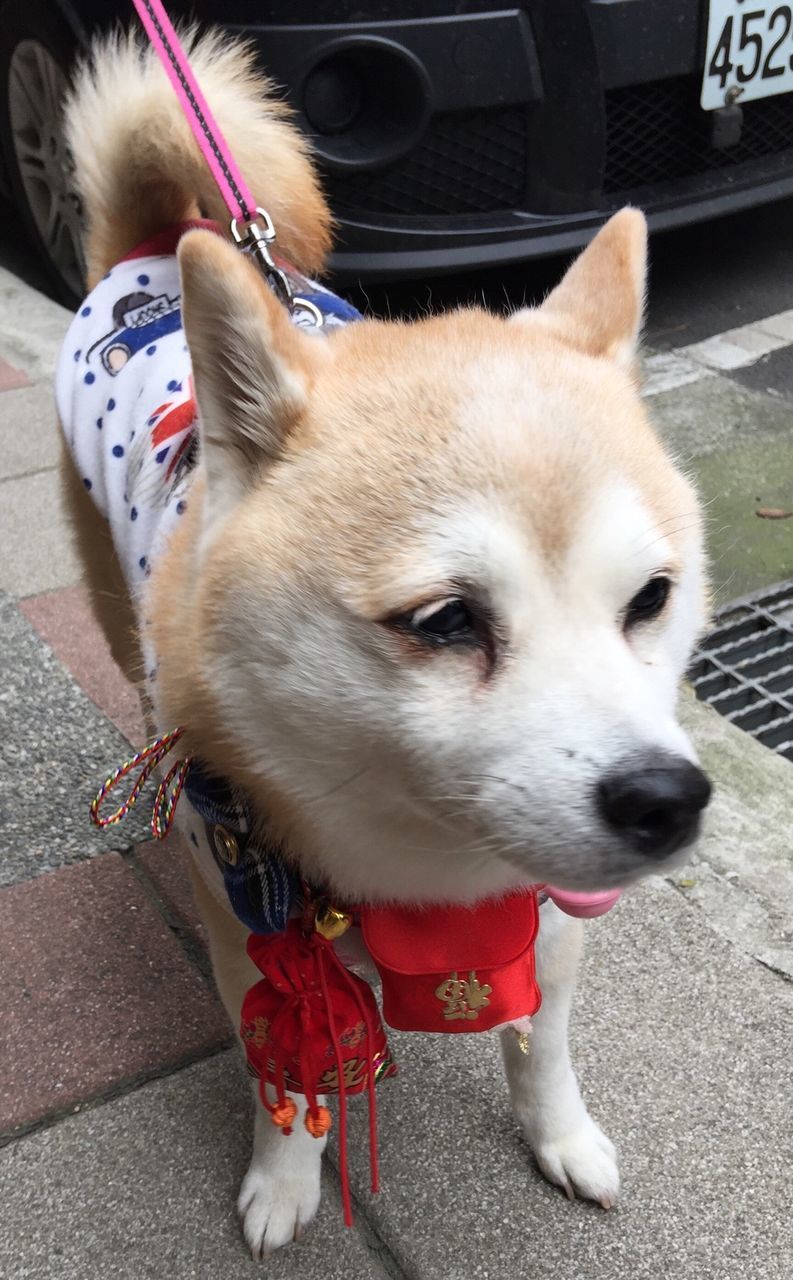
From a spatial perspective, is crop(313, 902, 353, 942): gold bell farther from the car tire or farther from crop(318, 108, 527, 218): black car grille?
the car tire

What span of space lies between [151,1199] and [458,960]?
683 mm

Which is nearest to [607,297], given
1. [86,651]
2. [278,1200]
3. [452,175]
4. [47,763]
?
[278,1200]

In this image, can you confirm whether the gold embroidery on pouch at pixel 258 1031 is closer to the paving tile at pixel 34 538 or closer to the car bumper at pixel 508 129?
the paving tile at pixel 34 538

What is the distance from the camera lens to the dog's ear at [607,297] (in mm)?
1607

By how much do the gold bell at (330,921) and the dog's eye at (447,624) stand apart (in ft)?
1.59

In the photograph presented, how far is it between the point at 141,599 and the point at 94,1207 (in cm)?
94

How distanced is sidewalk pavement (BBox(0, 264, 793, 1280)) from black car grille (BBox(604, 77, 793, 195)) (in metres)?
2.10

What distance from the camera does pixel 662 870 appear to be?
4.18ft

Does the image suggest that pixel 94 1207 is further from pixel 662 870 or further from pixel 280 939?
pixel 662 870

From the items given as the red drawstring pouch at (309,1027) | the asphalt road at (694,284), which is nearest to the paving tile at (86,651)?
the red drawstring pouch at (309,1027)

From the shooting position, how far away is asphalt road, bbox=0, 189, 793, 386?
4.38m

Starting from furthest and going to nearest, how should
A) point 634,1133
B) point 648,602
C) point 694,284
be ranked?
point 694,284 < point 634,1133 < point 648,602

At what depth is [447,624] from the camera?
125 cm

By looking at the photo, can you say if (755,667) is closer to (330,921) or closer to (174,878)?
(174,878)
